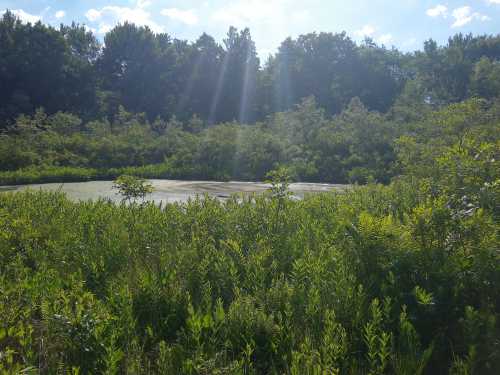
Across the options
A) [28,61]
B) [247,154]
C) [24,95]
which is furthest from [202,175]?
[28,61]

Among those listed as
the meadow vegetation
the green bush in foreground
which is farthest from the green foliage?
the green bush in foreground

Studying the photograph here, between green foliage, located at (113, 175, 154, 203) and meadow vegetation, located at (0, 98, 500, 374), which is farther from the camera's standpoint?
green foliage, located at (113, 175, 154, 203)

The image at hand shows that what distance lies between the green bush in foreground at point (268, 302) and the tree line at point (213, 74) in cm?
3221

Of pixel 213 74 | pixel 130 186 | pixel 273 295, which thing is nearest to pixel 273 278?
pixel 273 295

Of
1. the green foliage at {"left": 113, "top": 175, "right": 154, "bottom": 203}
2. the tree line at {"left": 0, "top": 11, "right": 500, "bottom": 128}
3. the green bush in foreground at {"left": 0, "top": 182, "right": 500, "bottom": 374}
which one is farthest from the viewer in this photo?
the tree line at {"left": 0, "top": 11, "right": 500, "bottom": 128}

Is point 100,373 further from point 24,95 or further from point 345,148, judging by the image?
point 24,95

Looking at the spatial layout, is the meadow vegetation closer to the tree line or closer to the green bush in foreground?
the green bush in foreground

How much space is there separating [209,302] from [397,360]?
129 centimetres

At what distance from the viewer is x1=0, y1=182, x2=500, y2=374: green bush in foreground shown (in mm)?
2596

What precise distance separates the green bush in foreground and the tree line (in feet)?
106

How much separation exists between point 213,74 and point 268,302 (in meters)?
41.6

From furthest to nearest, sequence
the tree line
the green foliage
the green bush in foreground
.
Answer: the tree line → the green foliage → the green bush in foreground

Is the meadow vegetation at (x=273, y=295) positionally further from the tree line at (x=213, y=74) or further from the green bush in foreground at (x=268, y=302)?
the tree line at (x=213, y=74)

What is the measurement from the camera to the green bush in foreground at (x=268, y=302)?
260 cm
